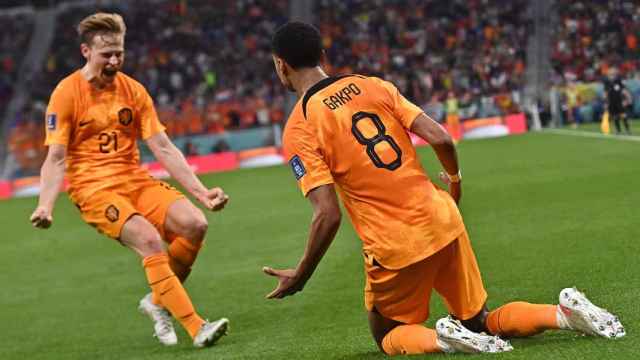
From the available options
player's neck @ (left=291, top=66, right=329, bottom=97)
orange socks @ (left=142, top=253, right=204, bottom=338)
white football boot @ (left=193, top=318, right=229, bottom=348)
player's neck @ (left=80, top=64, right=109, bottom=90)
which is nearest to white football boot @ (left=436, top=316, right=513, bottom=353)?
player's neck @ (left=291, top=66, right=329, bottom=97)

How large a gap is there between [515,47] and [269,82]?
9429mm

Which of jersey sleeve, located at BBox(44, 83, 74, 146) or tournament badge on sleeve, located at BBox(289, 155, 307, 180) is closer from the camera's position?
tournament badge on sleeve, located at BBox(289, 155, 307, 180)

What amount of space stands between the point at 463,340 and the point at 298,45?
1.78 m

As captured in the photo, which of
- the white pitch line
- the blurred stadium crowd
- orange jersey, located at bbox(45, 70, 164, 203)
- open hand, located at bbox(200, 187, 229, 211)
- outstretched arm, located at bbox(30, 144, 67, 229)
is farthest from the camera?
the blurred stadium crowd

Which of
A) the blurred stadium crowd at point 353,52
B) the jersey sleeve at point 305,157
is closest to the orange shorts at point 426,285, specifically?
the jersey sleeve at point 305,157

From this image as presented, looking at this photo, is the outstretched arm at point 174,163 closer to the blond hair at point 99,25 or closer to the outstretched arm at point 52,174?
the outstretched arm at point 52,174

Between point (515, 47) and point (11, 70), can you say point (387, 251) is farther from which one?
point (11, 70)

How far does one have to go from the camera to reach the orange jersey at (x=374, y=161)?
6.29 metres

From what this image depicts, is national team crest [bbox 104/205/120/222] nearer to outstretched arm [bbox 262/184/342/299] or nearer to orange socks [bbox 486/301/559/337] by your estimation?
outstretched arm [bbox 262/184/342/299]

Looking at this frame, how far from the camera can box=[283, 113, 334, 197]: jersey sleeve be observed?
6.20 metres

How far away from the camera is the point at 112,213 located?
Result: 9.10 m

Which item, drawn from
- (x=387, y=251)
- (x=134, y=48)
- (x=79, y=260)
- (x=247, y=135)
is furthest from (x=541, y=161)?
(x=134, y=48)

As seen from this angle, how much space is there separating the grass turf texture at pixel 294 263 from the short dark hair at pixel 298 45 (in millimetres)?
1879

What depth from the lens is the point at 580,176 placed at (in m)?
21.2
